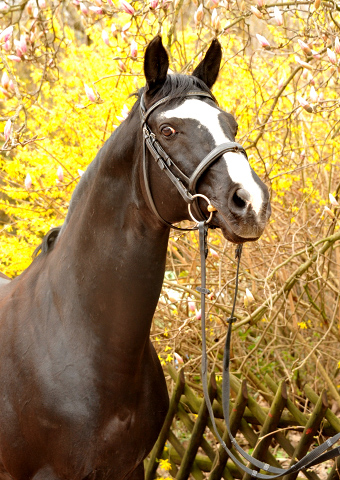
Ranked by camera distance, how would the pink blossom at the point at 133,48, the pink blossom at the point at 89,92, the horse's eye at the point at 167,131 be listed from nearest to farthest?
the horse's eye at the point at 167,131, the pink blossom at the point at 133,48, the pink blossom at the point at 89,92

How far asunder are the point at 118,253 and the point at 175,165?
0.43m

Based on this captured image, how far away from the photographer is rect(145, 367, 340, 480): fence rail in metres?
3.28

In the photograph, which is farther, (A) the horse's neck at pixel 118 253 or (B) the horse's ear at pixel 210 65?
(B) the horse's ear at pixel 210 65

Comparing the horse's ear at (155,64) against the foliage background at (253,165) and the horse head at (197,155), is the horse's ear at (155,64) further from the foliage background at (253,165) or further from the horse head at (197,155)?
the foliage background at (253,165)

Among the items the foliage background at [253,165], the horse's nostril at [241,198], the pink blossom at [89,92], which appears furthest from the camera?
the foliage background at [253,165]

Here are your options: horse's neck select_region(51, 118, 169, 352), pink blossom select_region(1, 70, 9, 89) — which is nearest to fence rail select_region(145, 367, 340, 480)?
horse's neck select_region(51, 118, 169, 352)

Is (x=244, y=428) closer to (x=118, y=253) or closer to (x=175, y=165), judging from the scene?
(x=118, y=253)

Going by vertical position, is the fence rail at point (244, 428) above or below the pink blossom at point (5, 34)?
below

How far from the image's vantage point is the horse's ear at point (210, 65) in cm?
218

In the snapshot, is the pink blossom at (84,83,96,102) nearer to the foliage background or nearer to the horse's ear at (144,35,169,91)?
the foliage background

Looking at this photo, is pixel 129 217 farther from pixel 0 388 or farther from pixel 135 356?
pixel 0 388

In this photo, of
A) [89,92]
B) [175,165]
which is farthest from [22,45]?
[175,165]

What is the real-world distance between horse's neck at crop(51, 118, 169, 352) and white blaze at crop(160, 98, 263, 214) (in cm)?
27

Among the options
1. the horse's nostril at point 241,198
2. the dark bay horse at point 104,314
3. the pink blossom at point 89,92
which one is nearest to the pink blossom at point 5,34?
the pink blossom at point 89,92
